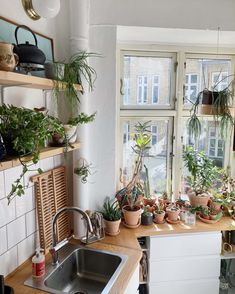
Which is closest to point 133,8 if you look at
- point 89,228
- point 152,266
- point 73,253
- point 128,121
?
point 128,121

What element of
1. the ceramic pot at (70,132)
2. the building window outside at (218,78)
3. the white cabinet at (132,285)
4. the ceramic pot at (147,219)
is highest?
the building window outside at (218,78)

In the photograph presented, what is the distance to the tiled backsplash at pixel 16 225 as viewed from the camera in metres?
1.26

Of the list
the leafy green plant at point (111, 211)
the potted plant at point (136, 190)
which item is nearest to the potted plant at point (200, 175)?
the potted plant at point (136, 190)

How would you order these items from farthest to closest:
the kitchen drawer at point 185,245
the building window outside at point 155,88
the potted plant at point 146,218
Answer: the building window outside at point 155,88
the potted plant at point 146,218
the kitchen drawer at point 185,245

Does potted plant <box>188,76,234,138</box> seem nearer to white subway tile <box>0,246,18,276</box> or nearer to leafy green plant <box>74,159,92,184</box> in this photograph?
leafy green plant <box>74,159,92,184</box>

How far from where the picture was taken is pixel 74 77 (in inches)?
59.4

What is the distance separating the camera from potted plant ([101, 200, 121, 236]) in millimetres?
1768

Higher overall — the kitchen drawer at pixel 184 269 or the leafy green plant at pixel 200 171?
the leafy green plant at pixel 200 171

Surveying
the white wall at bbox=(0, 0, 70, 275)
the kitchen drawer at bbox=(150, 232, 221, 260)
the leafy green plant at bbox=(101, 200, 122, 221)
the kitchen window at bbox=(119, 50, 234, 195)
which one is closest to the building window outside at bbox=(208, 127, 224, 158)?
the kitchen window at bbox=(119, 50, 234, 195)

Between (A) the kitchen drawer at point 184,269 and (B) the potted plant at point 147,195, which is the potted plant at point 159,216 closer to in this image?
(B) the potted plant at point 147,195

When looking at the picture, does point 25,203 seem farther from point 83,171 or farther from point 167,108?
point 167,108

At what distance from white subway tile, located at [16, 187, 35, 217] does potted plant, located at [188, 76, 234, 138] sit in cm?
133

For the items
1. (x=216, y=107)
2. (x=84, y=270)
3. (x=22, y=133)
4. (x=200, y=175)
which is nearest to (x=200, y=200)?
(x=200, y=175)

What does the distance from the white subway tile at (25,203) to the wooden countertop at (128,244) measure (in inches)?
12.1
